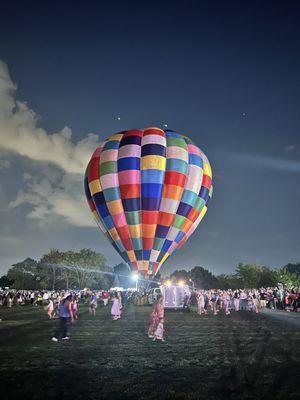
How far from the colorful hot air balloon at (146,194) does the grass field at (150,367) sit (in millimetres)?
17893

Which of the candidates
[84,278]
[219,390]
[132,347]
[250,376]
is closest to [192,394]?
[219,390]

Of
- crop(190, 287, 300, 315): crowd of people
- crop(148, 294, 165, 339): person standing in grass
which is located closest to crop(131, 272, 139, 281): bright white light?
crop(190, 287, 300, 315): crowd of people

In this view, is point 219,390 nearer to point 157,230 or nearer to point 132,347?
point 132,347

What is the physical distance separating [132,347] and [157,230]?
68.6 feet

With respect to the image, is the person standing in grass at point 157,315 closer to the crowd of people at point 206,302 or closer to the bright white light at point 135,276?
the crowd of people at point 206,302

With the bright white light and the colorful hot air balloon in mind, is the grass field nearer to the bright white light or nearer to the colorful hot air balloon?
the colorful hot air balloon

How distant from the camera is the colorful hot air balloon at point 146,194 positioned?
33625 mm

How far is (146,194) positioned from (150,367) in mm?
24081

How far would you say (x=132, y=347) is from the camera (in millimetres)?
13266

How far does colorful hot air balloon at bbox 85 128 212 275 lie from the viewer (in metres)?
33.6

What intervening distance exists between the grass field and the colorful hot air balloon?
704 inches

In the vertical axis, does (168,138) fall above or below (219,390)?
above

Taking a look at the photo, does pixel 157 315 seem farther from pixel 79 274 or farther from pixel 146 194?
pixel 79 274

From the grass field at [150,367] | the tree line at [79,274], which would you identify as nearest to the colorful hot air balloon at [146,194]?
the grass field at [150,367]
